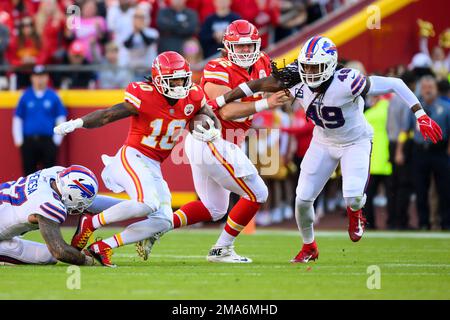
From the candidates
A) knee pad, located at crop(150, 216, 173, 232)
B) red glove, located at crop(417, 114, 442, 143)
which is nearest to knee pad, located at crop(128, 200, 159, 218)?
knee pad, located at crop(150, 216, 173, 232)

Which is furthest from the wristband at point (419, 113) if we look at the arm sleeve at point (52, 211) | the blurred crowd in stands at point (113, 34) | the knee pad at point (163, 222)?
the blurred crowd in stands at point (113, 34)

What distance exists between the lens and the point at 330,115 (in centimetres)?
880

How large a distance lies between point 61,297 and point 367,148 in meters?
3.23

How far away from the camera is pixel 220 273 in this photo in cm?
809

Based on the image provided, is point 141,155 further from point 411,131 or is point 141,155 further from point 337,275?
point 411,131

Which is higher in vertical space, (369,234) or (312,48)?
(312,48)

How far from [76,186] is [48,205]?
10.0 inches

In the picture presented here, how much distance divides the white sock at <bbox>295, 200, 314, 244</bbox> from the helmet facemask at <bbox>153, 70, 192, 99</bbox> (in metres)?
1.32

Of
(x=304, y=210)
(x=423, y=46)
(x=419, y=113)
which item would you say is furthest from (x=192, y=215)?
(x=423, y=46)

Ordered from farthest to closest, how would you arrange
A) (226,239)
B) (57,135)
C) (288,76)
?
(57,135)
(226,239)
(288,76)

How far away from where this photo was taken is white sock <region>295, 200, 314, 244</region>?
896cm

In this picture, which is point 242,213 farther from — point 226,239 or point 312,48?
point 312,48

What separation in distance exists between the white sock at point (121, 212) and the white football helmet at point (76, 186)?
0.17 meters

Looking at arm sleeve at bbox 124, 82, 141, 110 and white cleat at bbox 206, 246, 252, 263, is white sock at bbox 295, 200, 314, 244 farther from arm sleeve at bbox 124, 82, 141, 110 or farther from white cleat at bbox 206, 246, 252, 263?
arm sleeve at bbox 124, 82, 141, 110
